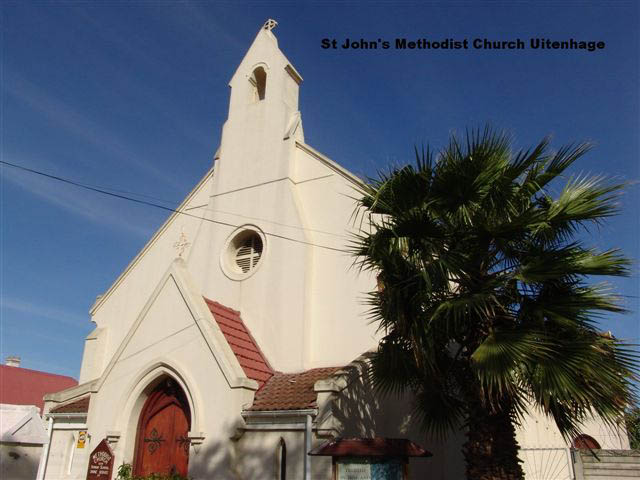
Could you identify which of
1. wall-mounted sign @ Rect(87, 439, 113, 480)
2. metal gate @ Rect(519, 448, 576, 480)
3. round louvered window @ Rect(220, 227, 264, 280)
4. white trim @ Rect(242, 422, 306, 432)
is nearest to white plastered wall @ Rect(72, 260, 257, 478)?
white trim @ Rect(242, 422, 306, 432)

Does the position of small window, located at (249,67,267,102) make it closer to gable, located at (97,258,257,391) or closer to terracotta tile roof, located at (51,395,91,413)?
gable, located at (97,258,257,391)

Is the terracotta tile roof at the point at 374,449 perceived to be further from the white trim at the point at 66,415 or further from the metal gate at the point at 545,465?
the white trim at the point at 66,415

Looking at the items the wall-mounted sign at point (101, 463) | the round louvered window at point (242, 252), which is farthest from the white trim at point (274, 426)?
the round louvered window at point (242, 252)

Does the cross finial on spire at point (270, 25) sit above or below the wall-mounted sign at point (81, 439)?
above

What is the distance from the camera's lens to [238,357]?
13469 mm

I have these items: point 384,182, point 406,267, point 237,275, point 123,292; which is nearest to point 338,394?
point 406,267

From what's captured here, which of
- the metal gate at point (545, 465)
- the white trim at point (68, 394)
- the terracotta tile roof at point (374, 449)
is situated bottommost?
the metal gate at point (545, 465)

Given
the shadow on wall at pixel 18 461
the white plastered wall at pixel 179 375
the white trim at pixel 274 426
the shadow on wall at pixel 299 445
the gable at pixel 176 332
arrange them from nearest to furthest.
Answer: the shadow on wall at pixel 299 445 → the white trim at pixel 274 426 → the white plastered wall at pixel 179 375 → the gable at pixel 176 332 → the shadow on wall at pixel 18 461

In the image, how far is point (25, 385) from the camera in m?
38.4

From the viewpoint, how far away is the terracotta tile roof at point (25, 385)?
36.4m

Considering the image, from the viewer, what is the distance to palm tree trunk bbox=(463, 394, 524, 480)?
339 inches

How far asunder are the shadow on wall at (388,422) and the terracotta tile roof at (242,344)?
2700 mm

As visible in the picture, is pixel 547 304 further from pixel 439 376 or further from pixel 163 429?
pixel 163 429

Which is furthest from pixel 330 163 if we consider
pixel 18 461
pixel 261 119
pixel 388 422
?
pixel 18 461
